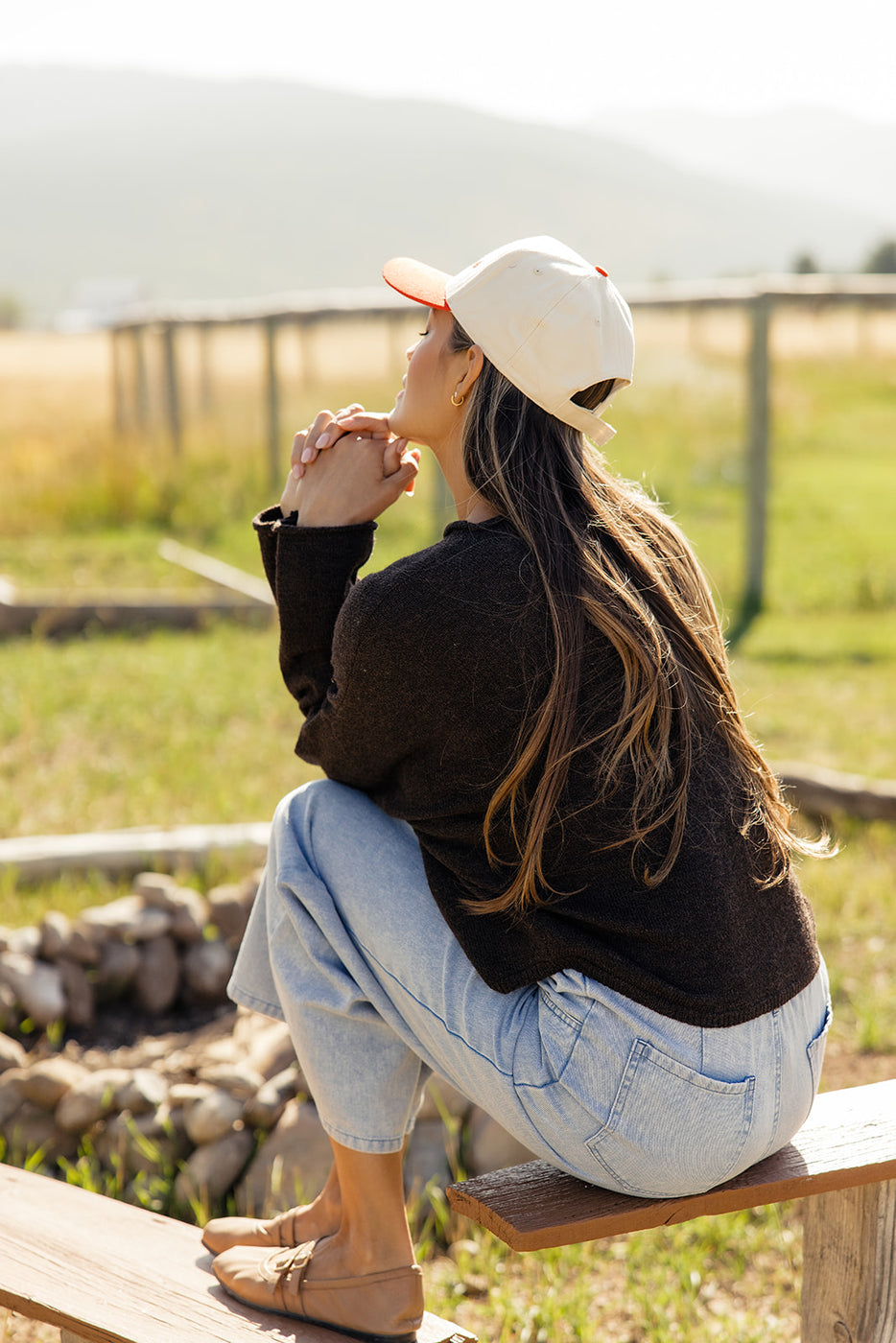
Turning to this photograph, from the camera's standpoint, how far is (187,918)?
3.27m

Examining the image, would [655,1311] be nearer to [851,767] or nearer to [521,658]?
[521,658]

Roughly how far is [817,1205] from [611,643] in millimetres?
828

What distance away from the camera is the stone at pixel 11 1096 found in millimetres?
2621

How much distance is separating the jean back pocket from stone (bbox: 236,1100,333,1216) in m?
1.05

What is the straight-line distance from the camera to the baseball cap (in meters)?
1.67

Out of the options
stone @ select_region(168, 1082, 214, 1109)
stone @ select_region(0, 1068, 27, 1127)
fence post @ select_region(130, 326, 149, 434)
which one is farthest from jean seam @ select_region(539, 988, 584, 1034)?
fence post @ select_region(130, 326, 149, 434)

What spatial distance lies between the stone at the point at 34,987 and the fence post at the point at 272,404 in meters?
7.68

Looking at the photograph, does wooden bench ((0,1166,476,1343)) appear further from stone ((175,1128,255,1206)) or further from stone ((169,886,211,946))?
stone ((169,886,211,946))

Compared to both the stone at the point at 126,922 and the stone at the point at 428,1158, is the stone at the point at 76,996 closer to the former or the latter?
the stone at the point at 126,922

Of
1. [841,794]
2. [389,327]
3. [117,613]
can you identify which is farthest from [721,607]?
[389,327]

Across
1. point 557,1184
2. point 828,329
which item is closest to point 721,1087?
point 557,1184

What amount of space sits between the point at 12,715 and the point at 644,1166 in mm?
4151

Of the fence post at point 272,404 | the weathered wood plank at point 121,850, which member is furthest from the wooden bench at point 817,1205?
the fence post at point 272,404

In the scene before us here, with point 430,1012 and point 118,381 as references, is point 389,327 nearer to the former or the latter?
point 118,381
